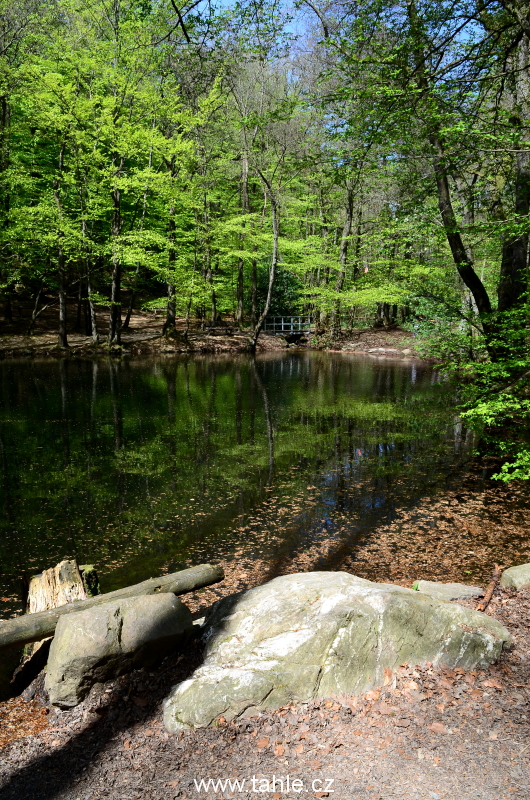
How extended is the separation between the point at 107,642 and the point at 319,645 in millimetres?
1453

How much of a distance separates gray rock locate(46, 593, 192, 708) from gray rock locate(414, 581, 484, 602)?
225cm

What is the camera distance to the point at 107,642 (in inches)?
139

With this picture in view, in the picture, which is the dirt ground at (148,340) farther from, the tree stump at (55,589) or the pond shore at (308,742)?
the pond shore at (308,742)

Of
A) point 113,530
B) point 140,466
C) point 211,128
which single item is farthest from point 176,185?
point 113,530

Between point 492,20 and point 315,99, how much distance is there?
274 centimetres

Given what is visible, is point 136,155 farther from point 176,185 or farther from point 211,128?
point 211,128

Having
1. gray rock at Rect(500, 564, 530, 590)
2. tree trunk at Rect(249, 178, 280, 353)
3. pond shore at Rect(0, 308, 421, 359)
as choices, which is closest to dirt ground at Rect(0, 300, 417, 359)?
pond shore at Rect(0, 308, 421, 359)

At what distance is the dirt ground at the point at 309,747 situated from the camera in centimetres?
272

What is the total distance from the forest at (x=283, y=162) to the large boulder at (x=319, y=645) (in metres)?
3.82

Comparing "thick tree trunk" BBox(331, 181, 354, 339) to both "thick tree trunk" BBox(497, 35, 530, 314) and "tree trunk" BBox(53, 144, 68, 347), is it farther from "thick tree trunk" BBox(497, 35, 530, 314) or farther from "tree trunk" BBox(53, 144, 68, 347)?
"thick tree trunk" BBox(497, 35, 530, 314)

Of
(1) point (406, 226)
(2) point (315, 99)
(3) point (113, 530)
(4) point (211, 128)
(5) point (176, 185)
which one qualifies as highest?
(4) point (211, 128)

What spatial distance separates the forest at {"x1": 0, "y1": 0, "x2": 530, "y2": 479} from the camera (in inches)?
305

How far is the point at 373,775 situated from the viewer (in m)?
2.75

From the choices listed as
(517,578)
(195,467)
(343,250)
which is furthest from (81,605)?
(343,250)
